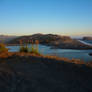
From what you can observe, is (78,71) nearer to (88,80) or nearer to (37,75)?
(88,80)

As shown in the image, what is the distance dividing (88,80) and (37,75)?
1429 millimetres

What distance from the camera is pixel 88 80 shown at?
3621 mm

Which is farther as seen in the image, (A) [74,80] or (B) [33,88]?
(A) [74,80]

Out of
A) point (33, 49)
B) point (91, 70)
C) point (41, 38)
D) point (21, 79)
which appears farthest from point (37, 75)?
point (41, 38)

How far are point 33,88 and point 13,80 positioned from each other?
2.29ft

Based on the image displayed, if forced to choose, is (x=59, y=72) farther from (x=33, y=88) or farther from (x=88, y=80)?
(x=33, y=88)

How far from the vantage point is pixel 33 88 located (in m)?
3.05

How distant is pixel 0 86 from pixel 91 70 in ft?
9.22

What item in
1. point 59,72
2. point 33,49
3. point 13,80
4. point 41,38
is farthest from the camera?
point 41,38

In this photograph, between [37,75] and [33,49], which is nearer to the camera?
[37,75]

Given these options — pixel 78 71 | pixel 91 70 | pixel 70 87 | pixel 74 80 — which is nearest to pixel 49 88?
pixel 70 87

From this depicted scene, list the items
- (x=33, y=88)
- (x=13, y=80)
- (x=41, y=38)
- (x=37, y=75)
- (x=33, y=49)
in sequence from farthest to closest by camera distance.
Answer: (x=41, y=38) < (x=33, y=49) < (x=37, y=75) < (x=13, y=80) < (x=33, y=88)

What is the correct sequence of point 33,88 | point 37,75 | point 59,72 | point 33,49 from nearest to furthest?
point 33,88, point 37,75, point 59,72, point 33,49

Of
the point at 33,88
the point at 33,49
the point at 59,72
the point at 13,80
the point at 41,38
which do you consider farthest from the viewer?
the point at 41,38
